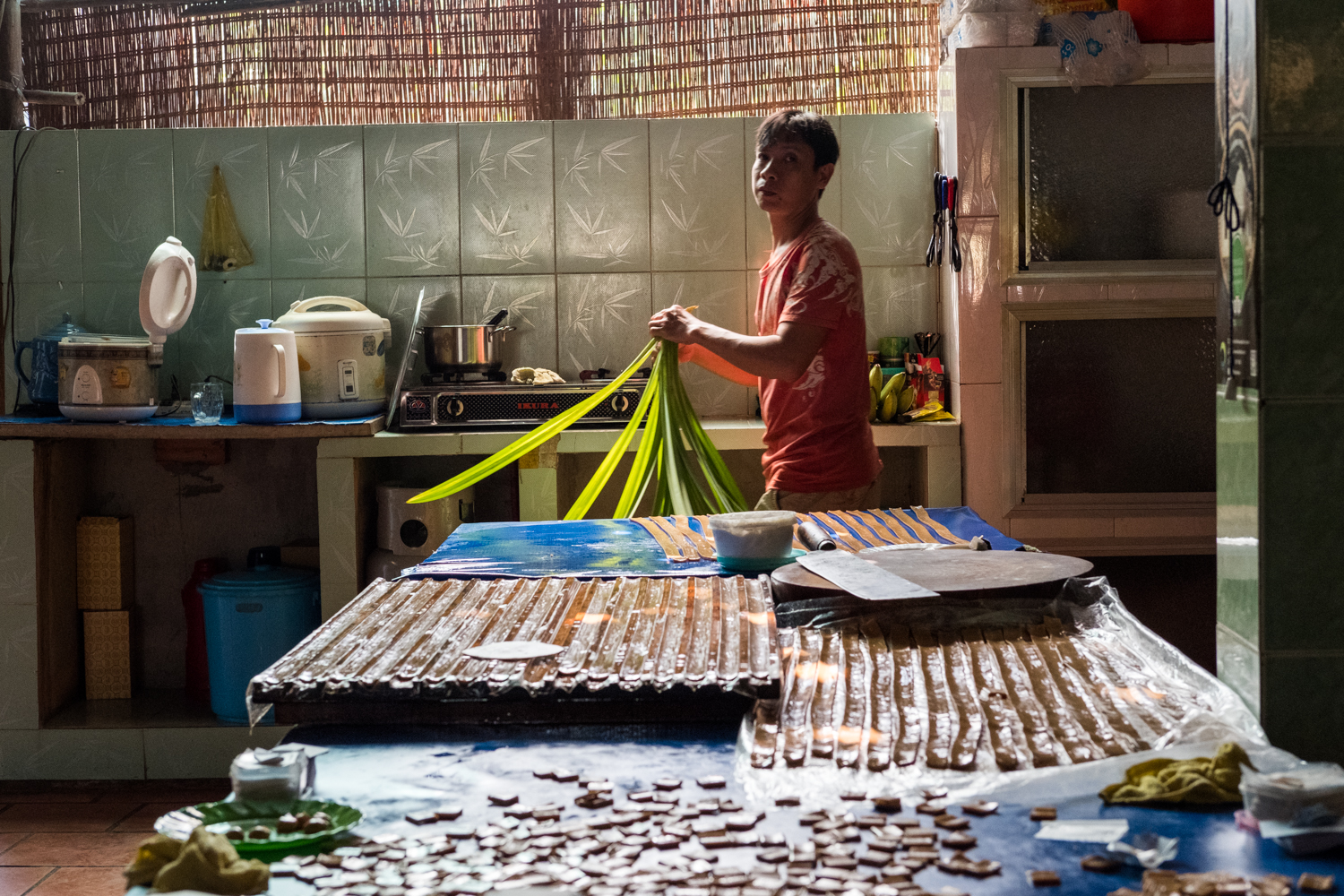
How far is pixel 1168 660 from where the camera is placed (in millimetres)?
1566

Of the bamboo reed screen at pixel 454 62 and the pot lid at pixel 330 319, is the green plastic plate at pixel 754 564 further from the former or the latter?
the bamboo reed screen at pixel 454 62

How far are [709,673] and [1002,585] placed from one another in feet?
1.81

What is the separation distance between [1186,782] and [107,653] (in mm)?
4036

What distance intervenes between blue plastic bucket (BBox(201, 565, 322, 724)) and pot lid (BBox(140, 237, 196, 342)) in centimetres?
88

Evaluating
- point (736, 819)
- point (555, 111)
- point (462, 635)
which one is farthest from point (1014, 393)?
point (736, 819)

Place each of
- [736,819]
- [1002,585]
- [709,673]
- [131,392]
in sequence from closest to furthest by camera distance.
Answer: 1. [736,819]
2. [709,673]
3. [1002,585]
4. [131,392]

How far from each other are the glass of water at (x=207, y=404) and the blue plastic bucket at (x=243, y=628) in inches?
21.6

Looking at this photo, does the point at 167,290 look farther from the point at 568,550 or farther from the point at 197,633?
the point at 568,550

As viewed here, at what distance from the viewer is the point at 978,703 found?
1.43 meters


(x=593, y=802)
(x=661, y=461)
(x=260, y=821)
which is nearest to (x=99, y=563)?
(x=661, y=461)

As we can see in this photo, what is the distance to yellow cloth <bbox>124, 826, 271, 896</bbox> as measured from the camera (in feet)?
3.32

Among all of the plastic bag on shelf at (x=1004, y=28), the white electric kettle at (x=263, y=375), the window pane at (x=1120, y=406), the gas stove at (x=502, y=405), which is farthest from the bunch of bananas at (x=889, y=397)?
the white electric kettle at (x=263, y=375)

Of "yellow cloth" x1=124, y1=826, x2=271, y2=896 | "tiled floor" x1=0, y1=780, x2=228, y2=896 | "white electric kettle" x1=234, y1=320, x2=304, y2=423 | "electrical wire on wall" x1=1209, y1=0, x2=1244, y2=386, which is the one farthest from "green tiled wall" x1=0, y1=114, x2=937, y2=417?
"yellow cloth" x1=124, y1=826, x2=271, y2=896

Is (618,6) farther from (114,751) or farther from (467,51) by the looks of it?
(114,751)
